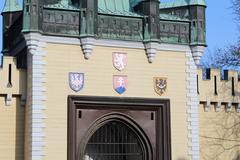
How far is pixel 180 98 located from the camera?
21781 millimetres

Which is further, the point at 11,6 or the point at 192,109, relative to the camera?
the point at 11,6

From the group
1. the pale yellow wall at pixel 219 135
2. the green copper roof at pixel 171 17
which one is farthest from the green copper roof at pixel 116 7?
the pale yellow wall at pixel 219 135

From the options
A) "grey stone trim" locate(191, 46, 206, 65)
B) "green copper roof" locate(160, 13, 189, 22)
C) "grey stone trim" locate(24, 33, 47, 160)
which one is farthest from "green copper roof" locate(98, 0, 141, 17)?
"grey stone trim" locate(24, 33, 47, 160)

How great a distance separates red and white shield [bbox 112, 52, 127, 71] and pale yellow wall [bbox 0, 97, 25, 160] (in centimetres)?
339

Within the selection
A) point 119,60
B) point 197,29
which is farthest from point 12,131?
point 197,29

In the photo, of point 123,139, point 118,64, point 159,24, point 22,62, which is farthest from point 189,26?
point 22,62

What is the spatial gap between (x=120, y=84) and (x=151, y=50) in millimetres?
1591

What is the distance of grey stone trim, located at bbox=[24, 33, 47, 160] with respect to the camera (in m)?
19.7

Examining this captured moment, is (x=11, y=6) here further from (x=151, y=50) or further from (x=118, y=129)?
(x=118, y=129)

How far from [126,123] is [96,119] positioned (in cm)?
111

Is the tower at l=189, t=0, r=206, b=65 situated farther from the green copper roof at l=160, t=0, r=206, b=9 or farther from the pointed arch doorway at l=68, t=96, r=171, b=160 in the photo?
the pointed arch doorway at l=68, t=96, r=171, b=160

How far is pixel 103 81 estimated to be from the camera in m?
20.7

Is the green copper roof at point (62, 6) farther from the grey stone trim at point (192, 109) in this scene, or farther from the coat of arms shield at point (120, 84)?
the grey stone trim at point (192, 109)

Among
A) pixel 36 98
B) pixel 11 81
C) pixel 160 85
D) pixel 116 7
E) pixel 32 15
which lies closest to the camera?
pixel 36 98
